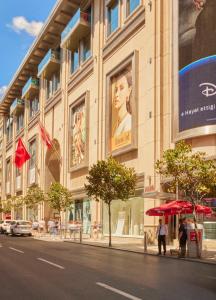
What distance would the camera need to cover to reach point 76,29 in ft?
151

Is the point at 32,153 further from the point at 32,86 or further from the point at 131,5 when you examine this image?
the point at 131,5

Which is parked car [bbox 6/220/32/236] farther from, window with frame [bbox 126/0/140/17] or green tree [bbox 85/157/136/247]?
window with frame [bbox 126/0/140/17]

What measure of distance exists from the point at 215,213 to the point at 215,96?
637 cm

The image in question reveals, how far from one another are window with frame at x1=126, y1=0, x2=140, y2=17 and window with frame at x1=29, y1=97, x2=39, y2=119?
1284 inches

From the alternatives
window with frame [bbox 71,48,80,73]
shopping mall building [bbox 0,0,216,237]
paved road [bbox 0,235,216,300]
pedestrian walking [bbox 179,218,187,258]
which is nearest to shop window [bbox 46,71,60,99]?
shopping mall building [bbox 0,0,216,237]

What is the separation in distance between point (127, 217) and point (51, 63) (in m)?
25.8

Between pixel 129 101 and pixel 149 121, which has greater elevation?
pixel 129 101

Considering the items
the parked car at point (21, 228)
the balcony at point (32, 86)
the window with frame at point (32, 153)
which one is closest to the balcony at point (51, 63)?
the balcony at point (32, 86)

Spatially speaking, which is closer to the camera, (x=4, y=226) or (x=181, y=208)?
(x=181, y=208)

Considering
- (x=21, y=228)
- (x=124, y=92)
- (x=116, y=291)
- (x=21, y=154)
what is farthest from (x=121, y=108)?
(x=116, y=291)

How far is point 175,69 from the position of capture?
2934 cm

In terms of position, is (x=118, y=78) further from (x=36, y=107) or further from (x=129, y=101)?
(x=36, y=107)

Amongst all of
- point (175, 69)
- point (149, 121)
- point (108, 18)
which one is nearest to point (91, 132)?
point (108, 18)

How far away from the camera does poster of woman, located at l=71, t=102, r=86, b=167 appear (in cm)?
4598
